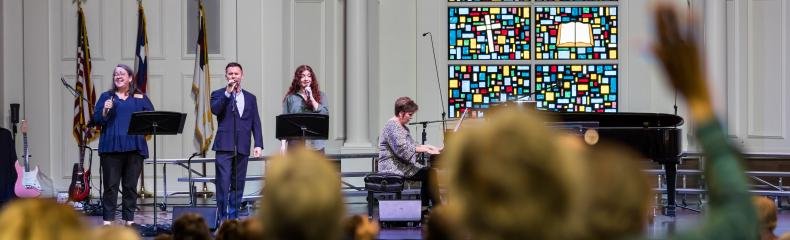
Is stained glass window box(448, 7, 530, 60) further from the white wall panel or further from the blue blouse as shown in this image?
the blue blouse

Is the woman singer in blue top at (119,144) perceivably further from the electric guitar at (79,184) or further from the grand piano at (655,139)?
the grand piano at (655,139)

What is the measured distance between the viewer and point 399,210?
951 cm

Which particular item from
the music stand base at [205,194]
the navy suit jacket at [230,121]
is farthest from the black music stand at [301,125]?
the music stand base at [205,194]

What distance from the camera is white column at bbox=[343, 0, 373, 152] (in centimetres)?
1303

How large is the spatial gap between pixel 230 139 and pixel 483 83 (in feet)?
16.8

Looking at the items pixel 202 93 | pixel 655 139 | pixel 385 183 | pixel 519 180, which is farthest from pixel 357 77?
pixel 519 180

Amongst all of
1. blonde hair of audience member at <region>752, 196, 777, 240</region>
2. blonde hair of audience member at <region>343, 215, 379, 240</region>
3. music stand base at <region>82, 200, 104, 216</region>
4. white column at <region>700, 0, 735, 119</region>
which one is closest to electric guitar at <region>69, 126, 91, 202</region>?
music stand base at <region>82, 200, 104, 216</region>

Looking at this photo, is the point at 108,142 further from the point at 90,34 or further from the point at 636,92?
the point at 636,92

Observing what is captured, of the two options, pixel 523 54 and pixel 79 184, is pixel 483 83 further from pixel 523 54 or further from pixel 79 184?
pixel 79 184

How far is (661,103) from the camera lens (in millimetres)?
13586

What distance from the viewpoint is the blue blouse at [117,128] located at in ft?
28.6

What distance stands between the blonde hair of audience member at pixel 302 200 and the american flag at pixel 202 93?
11.1 metres

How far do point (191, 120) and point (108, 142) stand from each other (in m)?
4.14

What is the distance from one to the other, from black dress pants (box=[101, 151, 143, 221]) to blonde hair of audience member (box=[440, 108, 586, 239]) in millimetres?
7848
